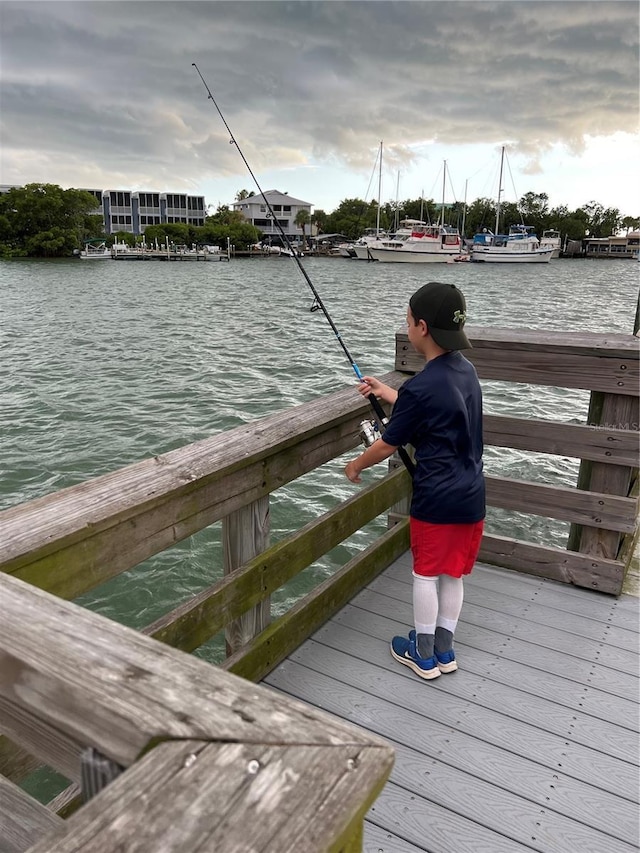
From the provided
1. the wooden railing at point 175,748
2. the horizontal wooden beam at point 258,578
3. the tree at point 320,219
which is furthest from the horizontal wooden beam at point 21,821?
the tree at point 320,219

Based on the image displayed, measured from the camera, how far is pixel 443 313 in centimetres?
242

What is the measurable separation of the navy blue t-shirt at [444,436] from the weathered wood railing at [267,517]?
0.46 m

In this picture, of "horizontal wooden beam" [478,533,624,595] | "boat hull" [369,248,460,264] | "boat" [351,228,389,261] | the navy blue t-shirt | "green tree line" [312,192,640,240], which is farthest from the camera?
"green tree line" [312,192,640,240]

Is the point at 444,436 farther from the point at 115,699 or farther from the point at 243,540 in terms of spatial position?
the point at 115,699

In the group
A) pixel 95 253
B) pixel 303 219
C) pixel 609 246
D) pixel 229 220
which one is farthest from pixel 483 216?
pixel 95 253

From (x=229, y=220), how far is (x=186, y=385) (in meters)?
96.4

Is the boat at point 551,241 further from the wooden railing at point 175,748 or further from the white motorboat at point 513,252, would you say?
the wooden railing at point 175,748

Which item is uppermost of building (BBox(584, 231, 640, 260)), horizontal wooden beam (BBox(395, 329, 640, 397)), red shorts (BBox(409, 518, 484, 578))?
building (BBox(584, 231, 640, 260))

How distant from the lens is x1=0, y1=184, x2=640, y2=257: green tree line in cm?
7919

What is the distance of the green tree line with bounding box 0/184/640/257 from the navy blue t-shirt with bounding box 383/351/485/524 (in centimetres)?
8574

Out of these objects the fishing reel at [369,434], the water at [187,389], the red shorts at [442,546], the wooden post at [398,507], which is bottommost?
the water at [187,389]

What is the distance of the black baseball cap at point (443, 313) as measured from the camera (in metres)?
2.42

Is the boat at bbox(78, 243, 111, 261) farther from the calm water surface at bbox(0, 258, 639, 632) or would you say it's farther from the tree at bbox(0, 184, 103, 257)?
the calm water surface at bbox(0, 258, 639, 632)

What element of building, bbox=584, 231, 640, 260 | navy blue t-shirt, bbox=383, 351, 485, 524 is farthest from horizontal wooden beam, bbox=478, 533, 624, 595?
building, bbox=584, 231, 640, 260
